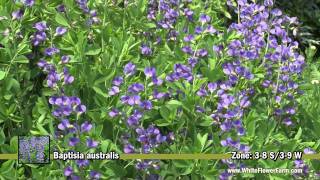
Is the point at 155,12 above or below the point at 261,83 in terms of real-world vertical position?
above

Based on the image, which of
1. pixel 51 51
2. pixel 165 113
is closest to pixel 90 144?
pixel 165 113

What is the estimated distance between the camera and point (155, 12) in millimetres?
2910

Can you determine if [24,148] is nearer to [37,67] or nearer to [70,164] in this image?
[70,164]

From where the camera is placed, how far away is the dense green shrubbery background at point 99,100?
222 cm

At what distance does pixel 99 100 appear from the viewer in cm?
232

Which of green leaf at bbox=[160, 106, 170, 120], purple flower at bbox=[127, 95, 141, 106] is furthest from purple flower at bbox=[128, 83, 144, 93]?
green leaf at bbox=[160, 106, 170, 120]

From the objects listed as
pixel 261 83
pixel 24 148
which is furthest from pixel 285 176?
pixel 24 148

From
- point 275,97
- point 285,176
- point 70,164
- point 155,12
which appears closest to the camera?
point 70,164

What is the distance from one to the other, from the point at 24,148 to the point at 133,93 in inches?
17.9

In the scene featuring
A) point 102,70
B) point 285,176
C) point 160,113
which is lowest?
point 285,176

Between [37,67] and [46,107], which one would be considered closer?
[46,107]

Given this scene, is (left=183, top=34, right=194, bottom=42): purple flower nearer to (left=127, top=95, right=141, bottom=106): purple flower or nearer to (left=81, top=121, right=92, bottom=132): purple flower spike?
(left=127, top=95, right=141, bottom=106): purple flower

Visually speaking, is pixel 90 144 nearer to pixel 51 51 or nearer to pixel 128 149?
pixel 128 149

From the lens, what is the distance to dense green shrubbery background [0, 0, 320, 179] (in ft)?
7.30
